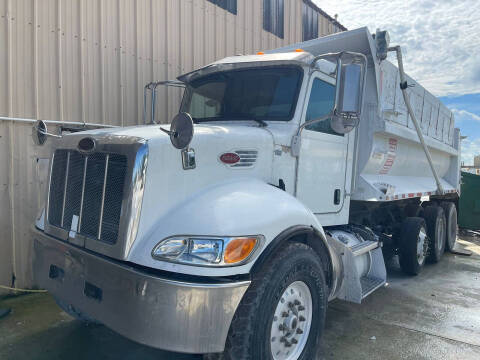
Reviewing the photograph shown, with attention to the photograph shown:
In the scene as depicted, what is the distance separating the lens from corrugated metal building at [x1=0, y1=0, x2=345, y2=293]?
4574mm

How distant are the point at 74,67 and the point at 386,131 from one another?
161 inches

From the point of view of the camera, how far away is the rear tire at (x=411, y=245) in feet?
18.7

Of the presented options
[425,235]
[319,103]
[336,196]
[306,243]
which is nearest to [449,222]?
[425,235]

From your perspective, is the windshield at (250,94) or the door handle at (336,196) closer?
the windshield at (250,94)

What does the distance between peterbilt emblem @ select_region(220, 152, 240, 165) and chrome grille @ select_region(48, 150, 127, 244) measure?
73cm

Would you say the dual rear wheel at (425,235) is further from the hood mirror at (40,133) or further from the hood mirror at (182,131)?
the hood mirror at (40,133)

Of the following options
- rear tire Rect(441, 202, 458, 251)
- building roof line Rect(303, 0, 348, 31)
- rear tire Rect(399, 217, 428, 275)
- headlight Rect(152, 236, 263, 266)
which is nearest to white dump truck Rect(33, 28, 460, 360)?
headlight Rect(152, 236, 263, 266)

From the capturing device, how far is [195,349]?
2256mm

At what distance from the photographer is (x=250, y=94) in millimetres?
3799

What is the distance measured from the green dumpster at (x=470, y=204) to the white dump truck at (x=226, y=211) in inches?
266

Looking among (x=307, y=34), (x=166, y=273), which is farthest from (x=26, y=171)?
(x=307, y=34)

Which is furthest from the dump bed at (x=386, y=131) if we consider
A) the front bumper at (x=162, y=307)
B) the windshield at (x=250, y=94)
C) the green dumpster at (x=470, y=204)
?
the green dumpster at (x=470, y=204)

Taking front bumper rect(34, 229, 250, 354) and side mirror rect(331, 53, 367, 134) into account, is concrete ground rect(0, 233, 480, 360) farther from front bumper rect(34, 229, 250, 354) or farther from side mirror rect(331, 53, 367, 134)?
side mirror rect(331, 53, 367, 134)

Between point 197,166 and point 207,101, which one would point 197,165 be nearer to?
point 197,166
